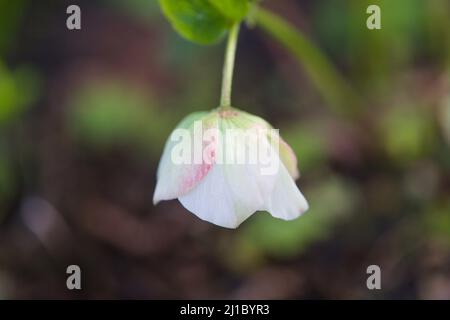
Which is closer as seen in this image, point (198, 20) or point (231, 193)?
point (231, 193)

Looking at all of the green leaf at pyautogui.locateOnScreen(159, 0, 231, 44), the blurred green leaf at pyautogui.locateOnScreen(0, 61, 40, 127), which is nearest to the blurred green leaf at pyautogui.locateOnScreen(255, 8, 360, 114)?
the green leaf at pyautogui.locateOnScreen(159, 0, 231, 44)

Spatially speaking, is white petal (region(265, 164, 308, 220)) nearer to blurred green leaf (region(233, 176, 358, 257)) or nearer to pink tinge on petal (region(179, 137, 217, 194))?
pink tinge on petal (region(179, 137, 217, 194))

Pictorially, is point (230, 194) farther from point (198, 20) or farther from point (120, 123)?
point (120, 123)

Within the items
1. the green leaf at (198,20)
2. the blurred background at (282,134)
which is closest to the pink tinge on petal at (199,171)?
the green leaf at (198,20)

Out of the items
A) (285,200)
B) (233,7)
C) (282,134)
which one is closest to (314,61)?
(282,134)

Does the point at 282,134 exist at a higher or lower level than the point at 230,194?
higher
